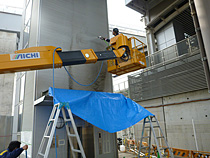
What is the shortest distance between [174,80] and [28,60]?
11720 millimetres

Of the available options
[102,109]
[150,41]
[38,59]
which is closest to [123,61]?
[102,109]

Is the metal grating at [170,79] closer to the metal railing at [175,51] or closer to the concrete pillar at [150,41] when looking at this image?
the metal railing at [175,51]

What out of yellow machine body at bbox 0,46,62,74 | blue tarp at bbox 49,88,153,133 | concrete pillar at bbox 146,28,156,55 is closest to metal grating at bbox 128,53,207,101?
concrete pillar at bbox 146,28,156,55

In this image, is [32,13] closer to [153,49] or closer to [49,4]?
[49,4]

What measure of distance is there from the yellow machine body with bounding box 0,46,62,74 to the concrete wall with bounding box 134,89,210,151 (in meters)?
10.2

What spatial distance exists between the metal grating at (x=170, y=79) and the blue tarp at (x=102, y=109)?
6.95 metres

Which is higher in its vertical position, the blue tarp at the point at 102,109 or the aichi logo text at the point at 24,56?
the aichi logo text at the point at 24,56

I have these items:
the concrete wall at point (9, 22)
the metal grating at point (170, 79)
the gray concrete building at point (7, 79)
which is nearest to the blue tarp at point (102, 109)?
the metal grating at point (170, 79)

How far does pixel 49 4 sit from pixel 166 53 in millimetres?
10921

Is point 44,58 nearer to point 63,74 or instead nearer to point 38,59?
point 38,59

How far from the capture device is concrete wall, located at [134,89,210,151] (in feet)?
35.2

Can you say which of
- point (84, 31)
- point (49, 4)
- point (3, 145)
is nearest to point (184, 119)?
point (84, 31)

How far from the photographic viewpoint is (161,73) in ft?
48.4

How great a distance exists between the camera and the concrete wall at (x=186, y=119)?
10.7m
